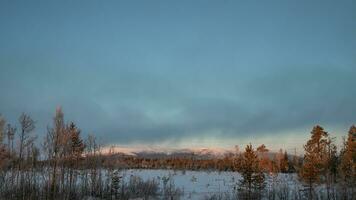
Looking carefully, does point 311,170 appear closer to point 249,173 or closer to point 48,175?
point 249,173

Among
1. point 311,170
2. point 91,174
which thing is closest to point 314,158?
point 311,170

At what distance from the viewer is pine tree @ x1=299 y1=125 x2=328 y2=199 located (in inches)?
1480

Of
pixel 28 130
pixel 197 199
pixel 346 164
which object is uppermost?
pixel 28 130

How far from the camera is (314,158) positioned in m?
39.0

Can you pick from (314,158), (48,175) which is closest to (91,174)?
(48,175)

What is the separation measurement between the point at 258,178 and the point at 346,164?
11.1 metres

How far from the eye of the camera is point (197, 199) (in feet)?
116

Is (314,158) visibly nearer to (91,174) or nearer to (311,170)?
(311,170)

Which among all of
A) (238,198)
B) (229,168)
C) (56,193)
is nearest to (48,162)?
(56,193)

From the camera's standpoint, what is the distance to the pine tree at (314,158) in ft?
123

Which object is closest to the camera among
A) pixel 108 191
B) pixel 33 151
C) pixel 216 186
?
pixel 33 151

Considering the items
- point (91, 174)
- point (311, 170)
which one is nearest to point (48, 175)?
point (91, 174)

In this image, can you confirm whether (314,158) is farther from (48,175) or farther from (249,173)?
(48,175)

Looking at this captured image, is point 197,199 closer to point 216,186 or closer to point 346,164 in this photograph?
point 216,186
